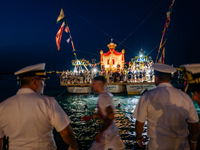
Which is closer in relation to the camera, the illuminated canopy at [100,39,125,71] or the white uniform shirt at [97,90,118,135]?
the white uniform shirt at [97,90,118,135]

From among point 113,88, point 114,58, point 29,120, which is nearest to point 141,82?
point 113,88

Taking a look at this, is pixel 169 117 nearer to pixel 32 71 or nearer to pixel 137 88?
pixel 32 71

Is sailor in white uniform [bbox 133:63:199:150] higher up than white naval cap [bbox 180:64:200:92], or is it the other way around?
white naval cap [bbox 180:64:200:92]

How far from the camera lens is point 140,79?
1753 centimetres

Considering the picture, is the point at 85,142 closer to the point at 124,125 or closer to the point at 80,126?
the point at 80,126

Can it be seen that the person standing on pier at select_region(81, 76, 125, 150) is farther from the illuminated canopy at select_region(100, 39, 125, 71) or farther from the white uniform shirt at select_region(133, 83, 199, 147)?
the illuminated canopy at select_region(100, 39, 125, 71)

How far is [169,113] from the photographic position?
2006mm

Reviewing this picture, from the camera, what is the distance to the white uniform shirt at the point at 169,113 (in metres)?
2.01

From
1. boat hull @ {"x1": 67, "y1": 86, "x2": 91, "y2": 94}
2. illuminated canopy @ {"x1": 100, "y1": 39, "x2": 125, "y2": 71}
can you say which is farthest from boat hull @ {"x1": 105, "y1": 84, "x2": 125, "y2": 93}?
illuminated canopy @ {"x1": 100, "y1": 39, "x2": 125, "y2": 71}

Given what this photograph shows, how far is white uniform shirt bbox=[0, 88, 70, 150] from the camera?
1.58 m

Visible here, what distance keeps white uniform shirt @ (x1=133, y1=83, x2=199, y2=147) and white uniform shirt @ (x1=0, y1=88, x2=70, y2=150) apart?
1471 mm

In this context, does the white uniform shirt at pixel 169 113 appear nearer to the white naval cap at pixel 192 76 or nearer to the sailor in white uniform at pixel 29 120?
the white naval cap at pixel 192 76

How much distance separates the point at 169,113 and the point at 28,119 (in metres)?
2.10

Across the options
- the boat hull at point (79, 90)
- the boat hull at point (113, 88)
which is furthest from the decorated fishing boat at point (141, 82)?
the boat hull at point (79, 90)
